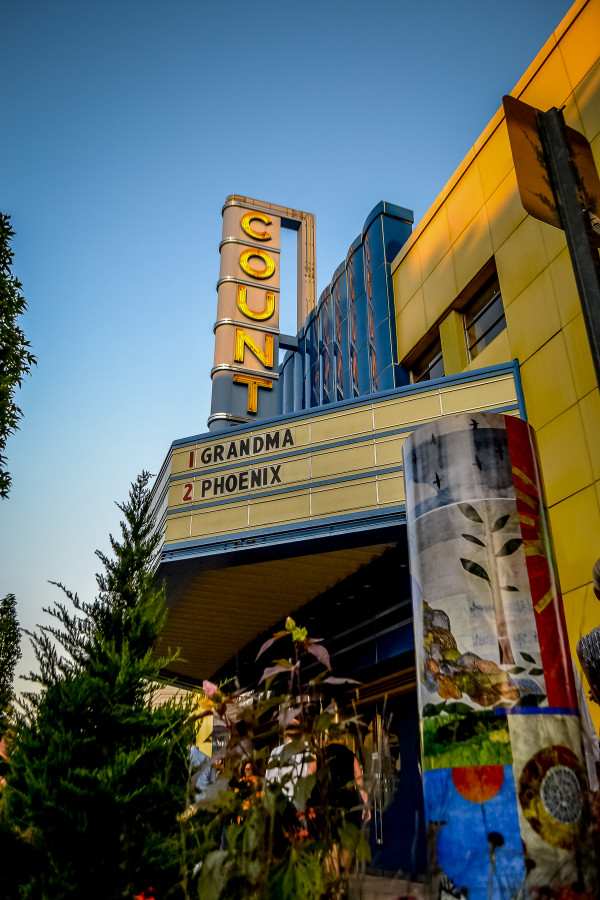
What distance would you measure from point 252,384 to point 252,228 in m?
7.17

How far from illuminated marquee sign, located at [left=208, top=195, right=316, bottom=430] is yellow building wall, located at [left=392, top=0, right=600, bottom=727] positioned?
6.52 m

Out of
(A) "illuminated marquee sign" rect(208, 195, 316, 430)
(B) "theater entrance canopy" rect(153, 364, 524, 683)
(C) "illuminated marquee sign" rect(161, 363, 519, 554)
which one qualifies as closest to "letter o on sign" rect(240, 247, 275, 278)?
(A) "illuminated marquee sign" rect(208, 195, 316, 430)

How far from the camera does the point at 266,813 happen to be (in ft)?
10.6

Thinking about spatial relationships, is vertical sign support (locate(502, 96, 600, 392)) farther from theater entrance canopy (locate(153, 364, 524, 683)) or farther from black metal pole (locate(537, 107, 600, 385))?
theater entrance canopy (locate(153, 364, 524, 683))

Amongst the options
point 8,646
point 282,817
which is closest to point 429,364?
point 282,817

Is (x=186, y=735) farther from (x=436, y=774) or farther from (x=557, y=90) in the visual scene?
(x=557, y=90)

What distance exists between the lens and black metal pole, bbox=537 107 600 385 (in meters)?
3.02

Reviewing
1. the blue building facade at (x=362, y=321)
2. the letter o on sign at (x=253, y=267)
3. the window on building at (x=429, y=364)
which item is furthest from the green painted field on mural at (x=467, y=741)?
the letter o on sign at (x=253, y=267)

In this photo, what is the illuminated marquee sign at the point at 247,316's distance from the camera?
21328mm

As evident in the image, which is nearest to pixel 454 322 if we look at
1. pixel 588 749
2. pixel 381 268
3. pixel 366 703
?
pixel 381 268

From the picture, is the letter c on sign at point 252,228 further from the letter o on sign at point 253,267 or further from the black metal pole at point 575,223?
the black metal pole at point 575,223

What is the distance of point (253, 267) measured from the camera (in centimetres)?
2431

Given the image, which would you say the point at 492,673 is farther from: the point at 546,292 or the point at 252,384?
the point at 252,384

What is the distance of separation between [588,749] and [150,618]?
164 inches
